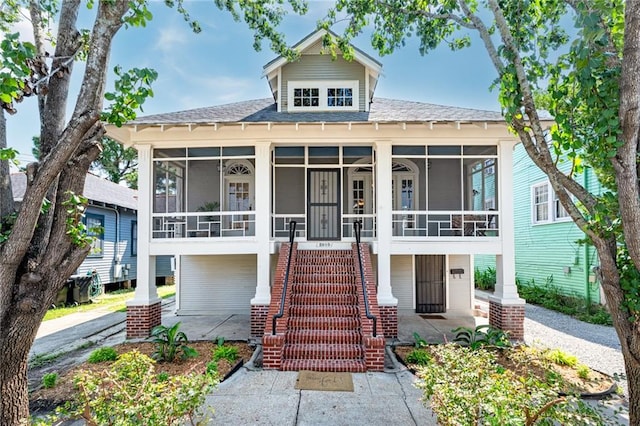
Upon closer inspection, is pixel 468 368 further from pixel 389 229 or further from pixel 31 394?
pixel 31 394

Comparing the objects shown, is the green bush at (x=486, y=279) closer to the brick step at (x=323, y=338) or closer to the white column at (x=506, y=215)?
the white column at (x=506, y=215)

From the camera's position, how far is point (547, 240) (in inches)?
501

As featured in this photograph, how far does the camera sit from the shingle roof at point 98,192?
47.7ft

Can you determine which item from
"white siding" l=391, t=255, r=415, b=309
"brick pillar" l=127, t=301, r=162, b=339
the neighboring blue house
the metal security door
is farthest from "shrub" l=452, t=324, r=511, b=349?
the neighboring blue house

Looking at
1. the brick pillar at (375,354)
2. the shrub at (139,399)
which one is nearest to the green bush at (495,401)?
the shrub at (139,399)

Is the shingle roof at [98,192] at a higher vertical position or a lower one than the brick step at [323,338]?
higher

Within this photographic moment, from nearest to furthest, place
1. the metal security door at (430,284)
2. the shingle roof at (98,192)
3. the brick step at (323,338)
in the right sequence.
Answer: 1. the brick step at (323,338)
2. the metal security door at (430,284)
3. the shingle roof at (98,192)

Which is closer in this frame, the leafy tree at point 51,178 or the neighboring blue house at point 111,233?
the leafy tree at point 51,178

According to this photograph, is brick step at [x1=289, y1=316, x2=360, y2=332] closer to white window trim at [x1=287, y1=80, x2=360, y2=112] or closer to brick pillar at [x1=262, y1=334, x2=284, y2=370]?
brick pillar at [x1=262, y1=334, x2=284, y2=370]

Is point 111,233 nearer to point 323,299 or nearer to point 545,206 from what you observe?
point 323,299

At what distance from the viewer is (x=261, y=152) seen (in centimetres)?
820

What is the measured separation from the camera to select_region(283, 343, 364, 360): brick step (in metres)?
6.18

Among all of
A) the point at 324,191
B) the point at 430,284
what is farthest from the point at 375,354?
the point at 324,191

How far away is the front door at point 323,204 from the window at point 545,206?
7.80 m
